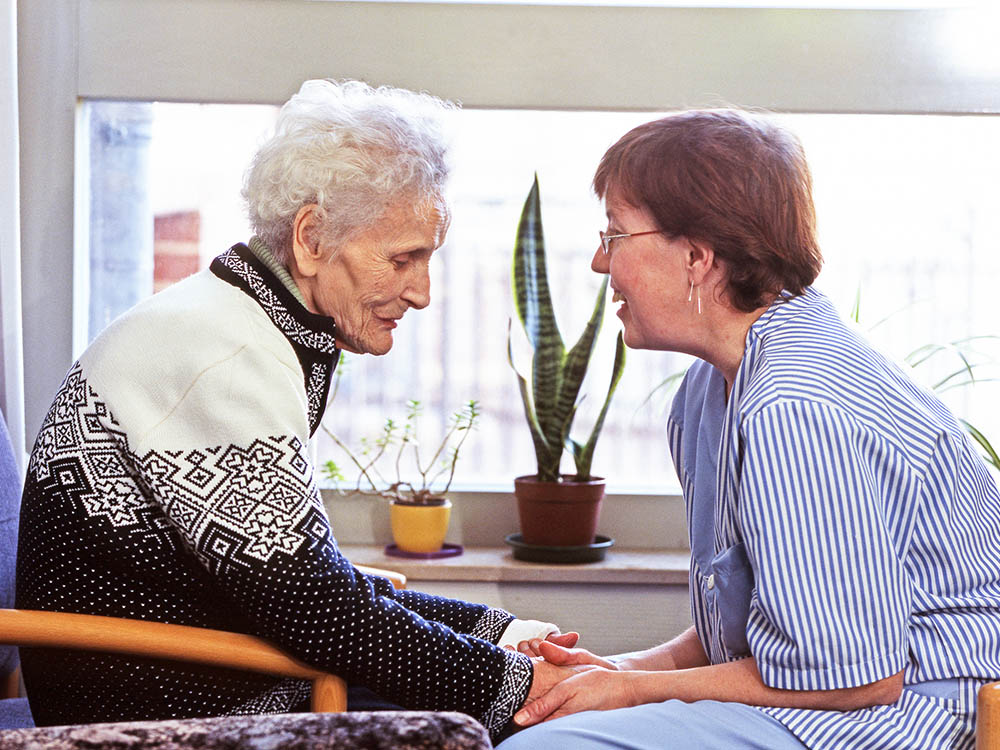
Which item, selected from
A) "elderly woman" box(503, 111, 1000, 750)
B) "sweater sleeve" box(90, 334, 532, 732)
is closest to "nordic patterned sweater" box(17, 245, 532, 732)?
"sweater sleeve" box(90, 334, 532, 732)

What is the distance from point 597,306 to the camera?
2451mm

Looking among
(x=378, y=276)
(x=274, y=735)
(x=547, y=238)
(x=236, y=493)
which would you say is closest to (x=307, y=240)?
(x=378, y=276)

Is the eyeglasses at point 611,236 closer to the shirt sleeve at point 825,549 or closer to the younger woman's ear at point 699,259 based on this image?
the younger woman's ear at point 699,259

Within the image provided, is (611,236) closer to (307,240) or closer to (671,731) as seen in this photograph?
(307,240)

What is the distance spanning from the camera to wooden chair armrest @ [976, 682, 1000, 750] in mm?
1097

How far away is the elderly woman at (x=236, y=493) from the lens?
1360mm

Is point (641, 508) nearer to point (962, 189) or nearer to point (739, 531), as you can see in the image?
point (962, 189)

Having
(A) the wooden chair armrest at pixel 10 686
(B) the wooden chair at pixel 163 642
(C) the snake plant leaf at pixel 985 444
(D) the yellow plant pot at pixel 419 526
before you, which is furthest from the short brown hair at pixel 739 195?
(A) the wooden chair armrest at pixel 10 686

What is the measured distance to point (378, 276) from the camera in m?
1.63

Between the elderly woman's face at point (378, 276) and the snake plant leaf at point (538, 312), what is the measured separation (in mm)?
761

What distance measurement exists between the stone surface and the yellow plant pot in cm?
153

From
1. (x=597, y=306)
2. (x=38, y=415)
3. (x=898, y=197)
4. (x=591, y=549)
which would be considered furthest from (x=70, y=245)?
(x=898, y=197)

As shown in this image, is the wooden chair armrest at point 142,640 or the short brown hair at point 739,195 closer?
the wooden chair armrest at point 142,640

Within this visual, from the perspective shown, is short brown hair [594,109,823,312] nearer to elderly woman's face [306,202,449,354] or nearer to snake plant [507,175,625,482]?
elderly woman's face [306,202,449,354]
